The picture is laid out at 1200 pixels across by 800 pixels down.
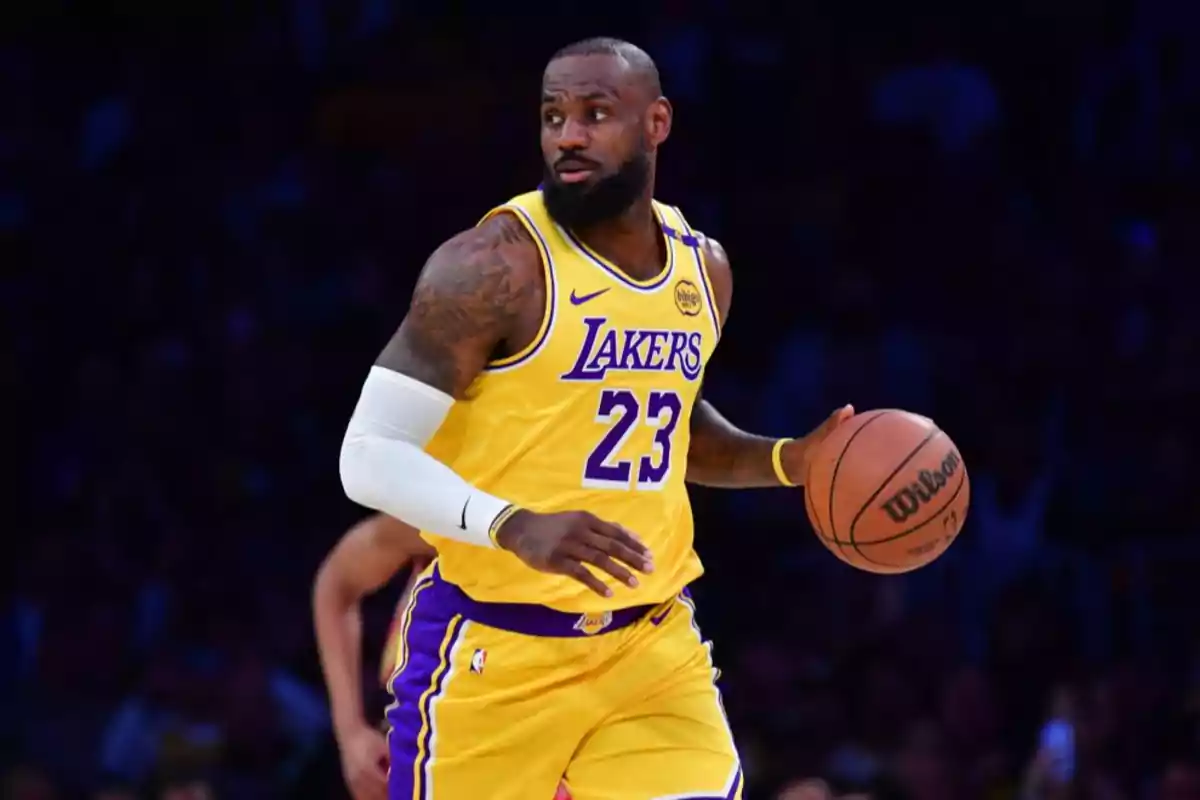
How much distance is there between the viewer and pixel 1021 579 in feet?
24.3

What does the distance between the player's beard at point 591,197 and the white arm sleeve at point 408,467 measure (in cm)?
46

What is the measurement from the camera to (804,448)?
13.5 ft

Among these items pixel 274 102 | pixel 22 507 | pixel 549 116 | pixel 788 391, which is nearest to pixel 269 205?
pixel 274 102

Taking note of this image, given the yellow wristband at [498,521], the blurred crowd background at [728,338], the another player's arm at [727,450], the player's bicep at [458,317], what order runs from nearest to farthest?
the yellow wristband at [498,521] → the player's bicep at [458,317] → the another player's arm at [727,450] → the blurred crowd background at [728,338]

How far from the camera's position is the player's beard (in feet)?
12.5

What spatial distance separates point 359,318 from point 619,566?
555 centimetres

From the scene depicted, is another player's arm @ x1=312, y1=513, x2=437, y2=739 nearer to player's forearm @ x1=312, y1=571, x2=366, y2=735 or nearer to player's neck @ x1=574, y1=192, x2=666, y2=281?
player's forearm @ x1=312, y1=571, x2=366, y2=735

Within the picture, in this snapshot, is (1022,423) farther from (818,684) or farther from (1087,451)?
(818,684)

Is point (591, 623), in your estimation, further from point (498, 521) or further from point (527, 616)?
point (498, 521)

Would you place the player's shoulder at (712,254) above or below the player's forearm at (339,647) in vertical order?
above

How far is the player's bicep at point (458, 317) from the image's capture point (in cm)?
358

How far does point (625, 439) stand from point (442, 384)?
0.39 m

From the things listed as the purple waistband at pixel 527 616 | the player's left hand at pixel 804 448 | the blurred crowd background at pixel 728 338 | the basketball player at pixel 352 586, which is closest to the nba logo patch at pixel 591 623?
the purple waistband at pixel 527 616

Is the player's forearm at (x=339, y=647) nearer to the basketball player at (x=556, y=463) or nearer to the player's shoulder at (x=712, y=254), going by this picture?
the basketball player at (x=556, y=463)
